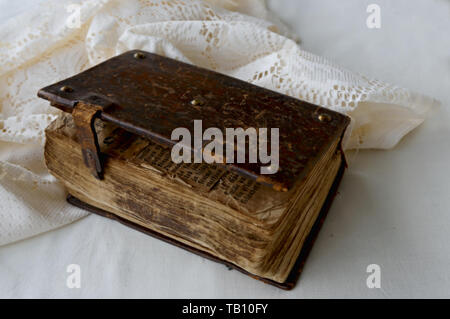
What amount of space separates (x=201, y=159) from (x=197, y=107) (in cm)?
12

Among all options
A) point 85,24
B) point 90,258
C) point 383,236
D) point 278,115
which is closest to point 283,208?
point 278,115

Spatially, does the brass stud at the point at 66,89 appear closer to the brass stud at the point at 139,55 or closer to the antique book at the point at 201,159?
the antique book at the point at 201,159

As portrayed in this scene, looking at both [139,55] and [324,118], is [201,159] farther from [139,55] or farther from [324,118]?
[139,55]

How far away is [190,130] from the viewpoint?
0.75 meters

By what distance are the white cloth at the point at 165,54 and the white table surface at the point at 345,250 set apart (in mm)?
74

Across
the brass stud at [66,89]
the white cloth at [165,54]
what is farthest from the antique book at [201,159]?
the white cloth at [165,54]

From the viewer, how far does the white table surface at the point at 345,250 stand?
2.70ft

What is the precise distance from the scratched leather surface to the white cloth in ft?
0.69

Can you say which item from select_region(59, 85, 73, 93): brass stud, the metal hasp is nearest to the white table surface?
the metal hasp

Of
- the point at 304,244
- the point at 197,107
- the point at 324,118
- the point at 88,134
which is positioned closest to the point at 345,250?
the point at 304,244

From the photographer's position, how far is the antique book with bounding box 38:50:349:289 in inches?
28.8

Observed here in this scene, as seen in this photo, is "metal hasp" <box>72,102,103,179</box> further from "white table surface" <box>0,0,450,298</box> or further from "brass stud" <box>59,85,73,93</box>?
"white table surface" <box>0,0,450,298</box>

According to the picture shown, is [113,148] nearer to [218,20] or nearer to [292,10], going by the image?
[218,20]

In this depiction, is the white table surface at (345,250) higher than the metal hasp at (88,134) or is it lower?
lower
